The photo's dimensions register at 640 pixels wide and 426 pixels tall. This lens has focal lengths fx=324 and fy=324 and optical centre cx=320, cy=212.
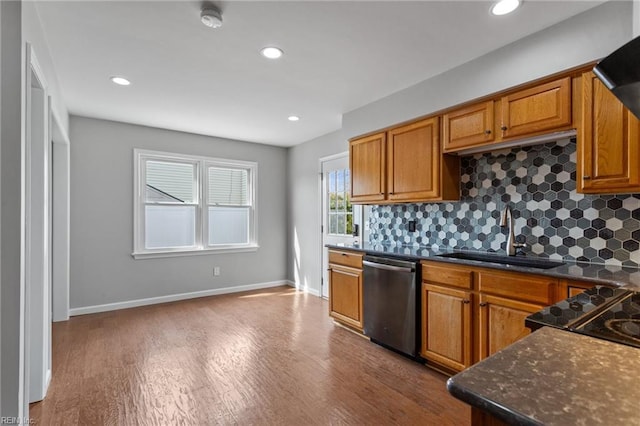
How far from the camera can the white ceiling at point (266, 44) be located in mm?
1976

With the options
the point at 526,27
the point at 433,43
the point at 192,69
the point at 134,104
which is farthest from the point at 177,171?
the point at 526,27

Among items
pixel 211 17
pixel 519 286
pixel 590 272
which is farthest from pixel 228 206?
pixel 590 272

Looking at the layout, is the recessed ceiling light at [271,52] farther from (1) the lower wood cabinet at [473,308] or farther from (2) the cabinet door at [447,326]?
(2) the cabinet door at [447,326]

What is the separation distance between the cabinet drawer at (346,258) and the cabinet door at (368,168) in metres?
0.62

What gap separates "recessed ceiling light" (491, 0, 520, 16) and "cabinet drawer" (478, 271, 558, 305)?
161 cm

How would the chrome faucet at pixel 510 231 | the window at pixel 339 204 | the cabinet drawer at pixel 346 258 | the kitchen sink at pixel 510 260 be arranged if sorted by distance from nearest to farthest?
the kitchen sink at pixel 510 260
the chrome faucet at pixel 510 231
the cabinet drawer at pixel 346 258
the window at pixel 339 204

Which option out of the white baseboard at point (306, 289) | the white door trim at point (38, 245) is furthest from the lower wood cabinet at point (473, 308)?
the white door trim at point (38, 245)

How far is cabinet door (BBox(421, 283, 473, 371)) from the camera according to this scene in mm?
2346

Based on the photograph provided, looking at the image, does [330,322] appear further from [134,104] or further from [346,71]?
[134,104]

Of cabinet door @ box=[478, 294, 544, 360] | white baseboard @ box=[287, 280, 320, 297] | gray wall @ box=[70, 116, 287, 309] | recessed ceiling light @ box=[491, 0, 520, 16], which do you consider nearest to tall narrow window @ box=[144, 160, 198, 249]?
gray wall @ box=[70, 116, 287, 309]

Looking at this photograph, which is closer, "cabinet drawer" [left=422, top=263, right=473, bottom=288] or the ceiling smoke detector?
the ceiling smoke detector

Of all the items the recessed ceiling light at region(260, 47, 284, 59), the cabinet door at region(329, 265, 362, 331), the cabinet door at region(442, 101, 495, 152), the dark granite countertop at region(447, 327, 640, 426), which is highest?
the recessed ceiling light at region(260, 47, 284, 59)

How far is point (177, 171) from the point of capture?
4.78 m

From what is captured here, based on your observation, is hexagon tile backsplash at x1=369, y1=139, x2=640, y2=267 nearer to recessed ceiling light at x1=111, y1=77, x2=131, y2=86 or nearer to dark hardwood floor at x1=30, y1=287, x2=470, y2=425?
dark hardwood floor at x1=30, y1=287, x2=470, y2=425
